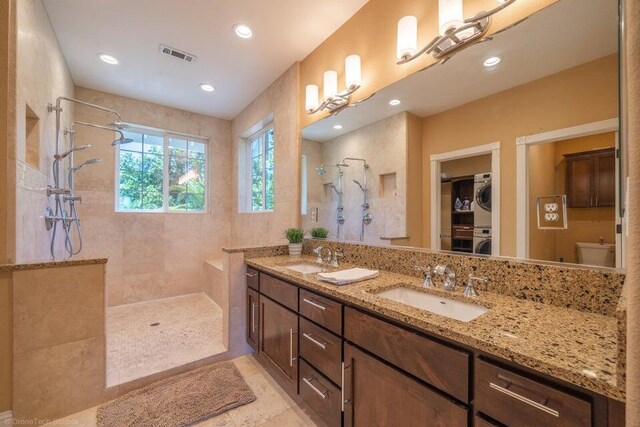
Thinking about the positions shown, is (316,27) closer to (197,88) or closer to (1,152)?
(197,88)

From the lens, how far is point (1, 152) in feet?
4.66

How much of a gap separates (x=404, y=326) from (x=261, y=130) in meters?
3.24

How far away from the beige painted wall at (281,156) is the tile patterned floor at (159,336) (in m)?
1.09

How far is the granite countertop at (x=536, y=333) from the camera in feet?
2.04

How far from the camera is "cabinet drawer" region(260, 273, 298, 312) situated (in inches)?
63.9

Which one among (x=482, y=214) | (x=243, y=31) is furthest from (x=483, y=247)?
(x=243, y=31)

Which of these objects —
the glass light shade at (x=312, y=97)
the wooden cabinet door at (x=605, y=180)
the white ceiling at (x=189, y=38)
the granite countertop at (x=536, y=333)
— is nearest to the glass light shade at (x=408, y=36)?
the white ceiling at (x=189, y=38)

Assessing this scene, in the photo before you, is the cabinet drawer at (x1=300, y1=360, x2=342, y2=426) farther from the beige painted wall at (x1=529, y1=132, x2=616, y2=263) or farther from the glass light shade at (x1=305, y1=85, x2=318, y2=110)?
the glass light shade at (x1=305, y1=85, x2=318, y2=110)

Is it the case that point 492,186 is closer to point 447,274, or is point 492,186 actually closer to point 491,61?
point 447,274

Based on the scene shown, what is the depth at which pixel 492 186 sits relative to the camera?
125 centimetres

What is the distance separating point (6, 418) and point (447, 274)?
252 centimetres

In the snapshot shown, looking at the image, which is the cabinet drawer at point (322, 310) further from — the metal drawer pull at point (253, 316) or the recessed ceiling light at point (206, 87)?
the recessed ceiling light at point (206, 87)

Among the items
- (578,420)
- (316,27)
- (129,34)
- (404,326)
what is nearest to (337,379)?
(404,326)

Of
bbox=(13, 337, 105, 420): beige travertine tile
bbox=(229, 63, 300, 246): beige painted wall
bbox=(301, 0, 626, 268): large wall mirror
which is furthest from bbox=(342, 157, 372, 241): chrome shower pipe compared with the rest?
bbox=(13, 337, 105, 420): beige travertine tile
